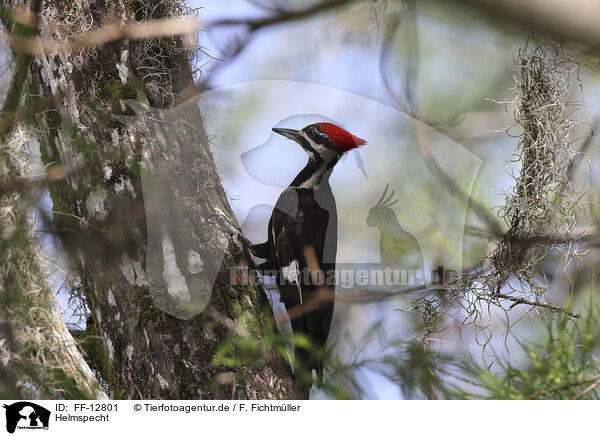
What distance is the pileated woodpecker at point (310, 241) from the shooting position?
3.06 ft

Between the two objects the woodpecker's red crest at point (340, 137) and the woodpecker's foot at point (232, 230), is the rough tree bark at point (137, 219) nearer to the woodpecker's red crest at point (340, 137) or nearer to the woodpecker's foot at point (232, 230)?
the woodpecker's foot at point (232, 230)

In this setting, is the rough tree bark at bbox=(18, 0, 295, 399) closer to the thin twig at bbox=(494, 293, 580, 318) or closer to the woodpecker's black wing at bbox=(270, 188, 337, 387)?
the woodpecker's black wing at bbox=(270, 188, 337, 387)

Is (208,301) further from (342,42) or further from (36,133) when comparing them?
(342,42)

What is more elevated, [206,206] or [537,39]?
[537,39]

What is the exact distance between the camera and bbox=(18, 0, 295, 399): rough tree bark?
874mm
